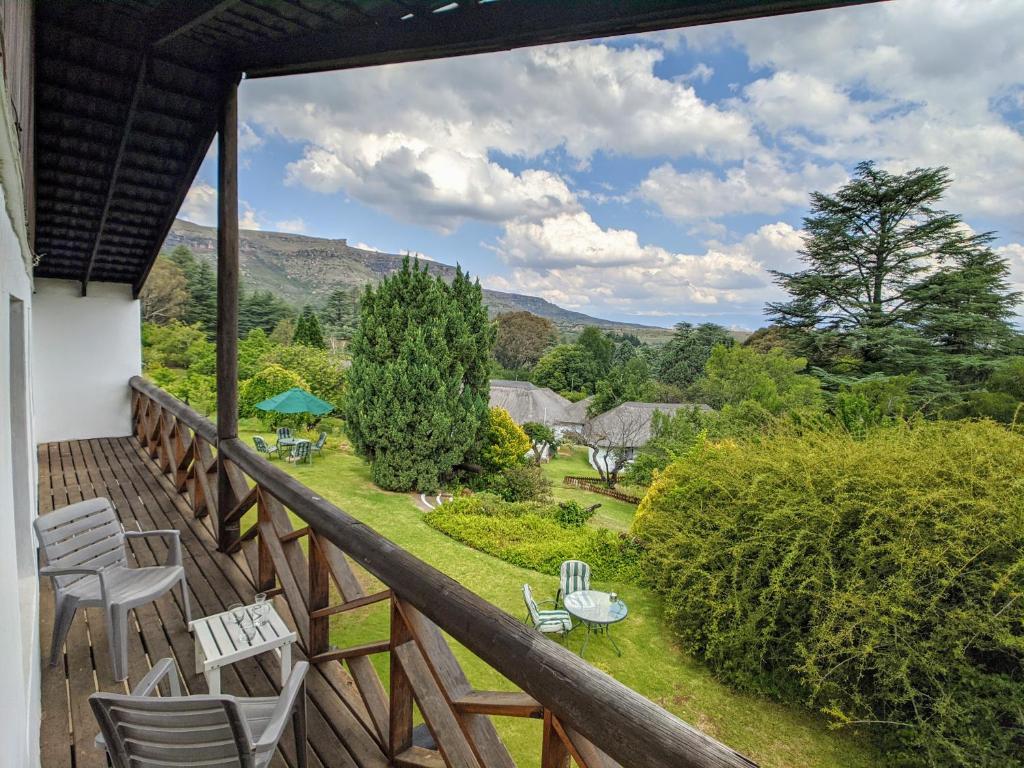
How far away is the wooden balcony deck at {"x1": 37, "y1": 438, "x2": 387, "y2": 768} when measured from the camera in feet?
5.90

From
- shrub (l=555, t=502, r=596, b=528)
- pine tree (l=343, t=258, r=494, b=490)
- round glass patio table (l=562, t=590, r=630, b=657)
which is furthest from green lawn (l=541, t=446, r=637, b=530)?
round glass patio table (l=562, t=590, r=630, b=657)

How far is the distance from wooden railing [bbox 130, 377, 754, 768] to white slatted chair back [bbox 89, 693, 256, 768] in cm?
45

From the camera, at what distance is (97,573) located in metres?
2.25

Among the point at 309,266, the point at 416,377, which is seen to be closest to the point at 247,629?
the point at 416,377

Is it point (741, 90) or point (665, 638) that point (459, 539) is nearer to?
point (665, 638)

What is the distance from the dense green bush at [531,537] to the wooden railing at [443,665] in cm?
605

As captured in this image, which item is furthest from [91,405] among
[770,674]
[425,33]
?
[770,674]

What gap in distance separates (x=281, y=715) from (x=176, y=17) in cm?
307

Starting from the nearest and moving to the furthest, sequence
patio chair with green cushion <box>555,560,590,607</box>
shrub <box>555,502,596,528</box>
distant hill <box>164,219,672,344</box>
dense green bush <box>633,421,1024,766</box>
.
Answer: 1. dense green bush <box>633,421,1024,766</box>
2. patio chair with green cushion <box>555,560,590,607</box>
3. shrub <box>555,502,596,528</box>
4. distant hill <box>164,219,672,344</box>

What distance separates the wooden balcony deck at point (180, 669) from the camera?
1.80 m

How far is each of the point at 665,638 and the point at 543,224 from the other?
1805 inches

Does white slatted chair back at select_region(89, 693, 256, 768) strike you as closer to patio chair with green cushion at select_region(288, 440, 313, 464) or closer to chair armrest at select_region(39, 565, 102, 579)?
chair armrest at select_region(39, 565, 102, 579)

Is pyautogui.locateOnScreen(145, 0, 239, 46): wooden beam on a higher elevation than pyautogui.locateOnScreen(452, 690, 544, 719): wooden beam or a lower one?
higher

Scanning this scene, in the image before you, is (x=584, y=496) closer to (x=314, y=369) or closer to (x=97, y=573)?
(x=314, y=369)
